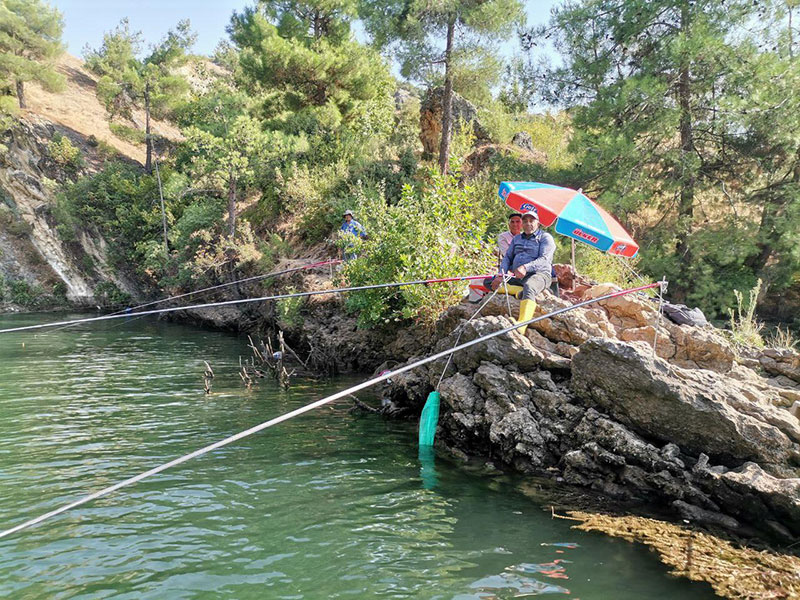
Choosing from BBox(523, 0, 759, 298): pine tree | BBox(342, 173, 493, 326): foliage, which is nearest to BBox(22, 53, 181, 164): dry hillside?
BBox(523, 0, 759, 298): pine tree

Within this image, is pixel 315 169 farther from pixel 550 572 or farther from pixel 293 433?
pixel 550 572

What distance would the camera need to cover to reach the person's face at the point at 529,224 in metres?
9.02

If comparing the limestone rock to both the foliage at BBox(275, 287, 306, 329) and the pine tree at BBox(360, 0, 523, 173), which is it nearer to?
the foliage at BBox(275, 287, 306, 329)

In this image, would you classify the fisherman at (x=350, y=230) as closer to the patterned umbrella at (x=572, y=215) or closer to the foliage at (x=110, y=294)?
the patterned umbrella at (x=572, y=215)

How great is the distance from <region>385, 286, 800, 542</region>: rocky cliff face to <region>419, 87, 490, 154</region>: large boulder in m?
17.9

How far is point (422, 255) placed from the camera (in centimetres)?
1104

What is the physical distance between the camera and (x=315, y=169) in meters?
24.8

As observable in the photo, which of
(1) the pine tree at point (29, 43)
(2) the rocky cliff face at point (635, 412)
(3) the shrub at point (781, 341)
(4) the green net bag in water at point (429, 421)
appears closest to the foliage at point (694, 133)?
(3) the shrub at point (781, 341)

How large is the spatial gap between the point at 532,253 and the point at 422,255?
2.61m

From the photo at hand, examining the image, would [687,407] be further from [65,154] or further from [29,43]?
[29,43]

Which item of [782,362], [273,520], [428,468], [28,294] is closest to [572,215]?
[782,362]

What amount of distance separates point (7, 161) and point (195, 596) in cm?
3787

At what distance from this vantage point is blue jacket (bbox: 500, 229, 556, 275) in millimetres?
8883

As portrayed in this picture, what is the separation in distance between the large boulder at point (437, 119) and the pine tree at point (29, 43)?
91.7 feet
